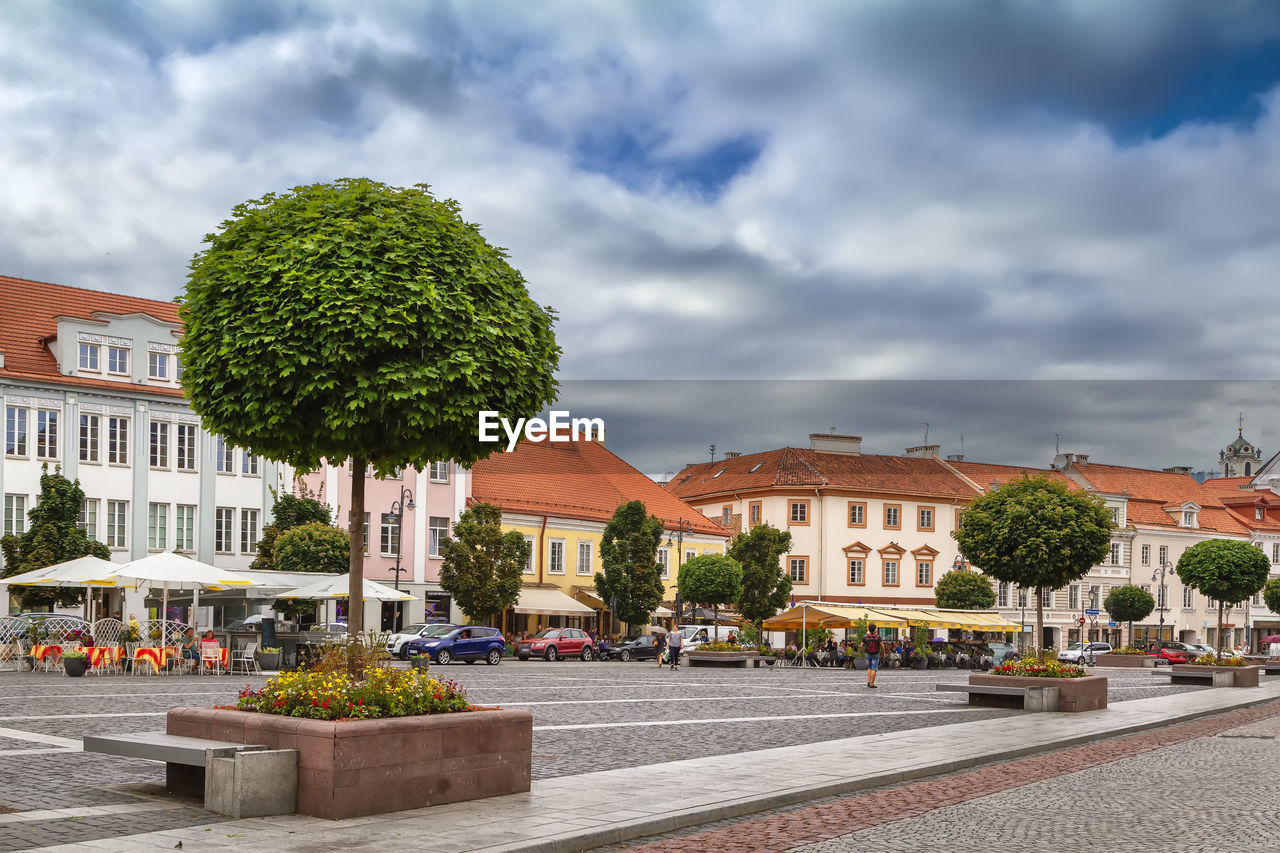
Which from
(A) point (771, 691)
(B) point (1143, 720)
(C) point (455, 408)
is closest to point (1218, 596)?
(A) point (771, 691)

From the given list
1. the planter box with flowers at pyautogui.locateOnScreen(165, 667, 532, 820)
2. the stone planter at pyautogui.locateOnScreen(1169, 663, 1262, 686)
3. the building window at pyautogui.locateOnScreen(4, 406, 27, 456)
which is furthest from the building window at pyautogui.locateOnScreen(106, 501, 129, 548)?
the planter box with flowers at pyautogui.locateOnScreen(165, 667, 532, 820)

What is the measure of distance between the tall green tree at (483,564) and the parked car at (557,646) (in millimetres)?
2486

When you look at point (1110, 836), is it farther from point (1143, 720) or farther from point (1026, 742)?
point (1143, 720)

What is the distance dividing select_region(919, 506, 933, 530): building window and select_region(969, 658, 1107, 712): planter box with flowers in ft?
210

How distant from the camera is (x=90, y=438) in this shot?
161 ft

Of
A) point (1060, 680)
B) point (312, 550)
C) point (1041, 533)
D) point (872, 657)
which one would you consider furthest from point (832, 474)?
point (1060, 680)

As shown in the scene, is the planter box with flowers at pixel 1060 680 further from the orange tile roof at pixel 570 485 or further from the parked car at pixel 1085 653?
the orange tile roof at pixel 570 485

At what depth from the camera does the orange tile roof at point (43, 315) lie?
158 ft

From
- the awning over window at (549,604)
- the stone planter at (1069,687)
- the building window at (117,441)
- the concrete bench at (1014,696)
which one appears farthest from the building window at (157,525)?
the stone planter at (1069,687)

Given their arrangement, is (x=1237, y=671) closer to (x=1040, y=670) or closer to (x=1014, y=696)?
(x=1040, y=670)

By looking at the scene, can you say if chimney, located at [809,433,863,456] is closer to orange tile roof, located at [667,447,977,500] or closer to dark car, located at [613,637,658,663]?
orange tile roof, located at [667,447,977,500]

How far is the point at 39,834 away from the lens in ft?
31.1

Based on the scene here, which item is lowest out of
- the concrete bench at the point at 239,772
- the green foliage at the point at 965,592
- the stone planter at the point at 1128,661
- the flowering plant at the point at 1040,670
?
the stone planter at the point at 1128,661

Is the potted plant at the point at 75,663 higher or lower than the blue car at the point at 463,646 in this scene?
higher
